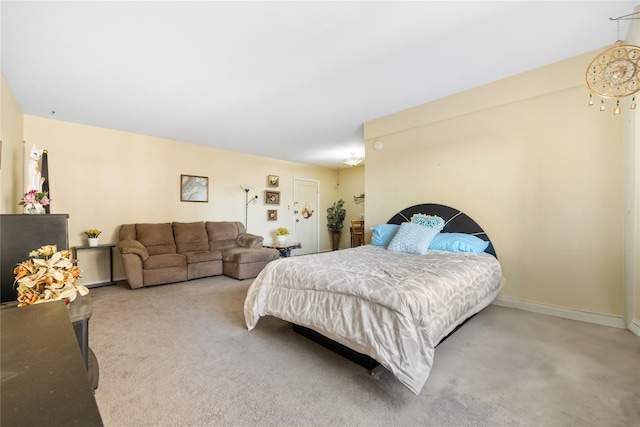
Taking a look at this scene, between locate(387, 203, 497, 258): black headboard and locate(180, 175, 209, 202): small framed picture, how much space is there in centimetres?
401

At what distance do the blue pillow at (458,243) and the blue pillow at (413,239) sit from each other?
0.37 feet

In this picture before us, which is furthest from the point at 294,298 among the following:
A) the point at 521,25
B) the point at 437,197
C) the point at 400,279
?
the point at 521,25

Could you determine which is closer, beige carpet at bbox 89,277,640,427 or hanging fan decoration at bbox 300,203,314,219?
beige carpet at bbox 89,277,640,427

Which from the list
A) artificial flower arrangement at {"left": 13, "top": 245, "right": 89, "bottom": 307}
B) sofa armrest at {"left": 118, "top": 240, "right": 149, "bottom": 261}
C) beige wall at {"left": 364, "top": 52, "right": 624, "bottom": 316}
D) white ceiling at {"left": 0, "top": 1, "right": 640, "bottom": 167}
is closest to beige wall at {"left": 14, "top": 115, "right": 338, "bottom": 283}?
white ceiling at {"left": 0, "top": 1, "right": 640, "bottom": 167}

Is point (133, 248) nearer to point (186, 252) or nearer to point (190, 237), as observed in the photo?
point (186, 252)

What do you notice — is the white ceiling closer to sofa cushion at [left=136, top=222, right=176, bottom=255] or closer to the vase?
the vase

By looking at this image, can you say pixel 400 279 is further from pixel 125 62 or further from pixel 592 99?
pixel 125 62

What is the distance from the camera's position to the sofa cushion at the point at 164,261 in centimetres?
414

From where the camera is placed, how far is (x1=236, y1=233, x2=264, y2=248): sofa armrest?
17.6ft

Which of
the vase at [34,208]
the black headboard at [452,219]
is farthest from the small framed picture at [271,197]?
the vase at [34,208]

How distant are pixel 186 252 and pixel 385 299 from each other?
4237 mm

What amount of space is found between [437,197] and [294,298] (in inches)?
101

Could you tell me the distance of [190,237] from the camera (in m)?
5.07

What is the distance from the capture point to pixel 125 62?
2.62 meters
